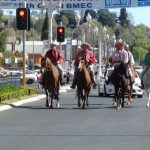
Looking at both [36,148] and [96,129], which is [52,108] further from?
[36,148]

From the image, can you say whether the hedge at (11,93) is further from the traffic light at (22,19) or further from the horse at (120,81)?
the horse at (120,81)

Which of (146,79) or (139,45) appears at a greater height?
(146,79)

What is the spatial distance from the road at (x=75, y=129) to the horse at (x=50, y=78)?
173cm

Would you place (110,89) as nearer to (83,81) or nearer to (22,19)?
(22,19)

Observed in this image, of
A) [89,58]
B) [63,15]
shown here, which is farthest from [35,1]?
[63,15]

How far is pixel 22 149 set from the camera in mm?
13383

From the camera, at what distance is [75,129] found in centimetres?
1709

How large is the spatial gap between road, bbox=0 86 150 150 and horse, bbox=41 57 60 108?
1.73 m

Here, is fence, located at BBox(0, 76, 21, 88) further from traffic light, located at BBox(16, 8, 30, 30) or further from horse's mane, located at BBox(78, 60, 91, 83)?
horse's mane, located at BBox(78, 60, 91, 83)

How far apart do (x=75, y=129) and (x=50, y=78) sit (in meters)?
8.77

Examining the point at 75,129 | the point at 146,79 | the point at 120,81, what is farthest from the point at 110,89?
the point at 75,129

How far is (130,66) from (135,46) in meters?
150

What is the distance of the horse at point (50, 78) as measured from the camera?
25250 millimetres

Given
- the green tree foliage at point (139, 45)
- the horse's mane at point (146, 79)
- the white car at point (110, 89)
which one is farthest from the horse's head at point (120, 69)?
the green tree foliage at point (139, 45)
